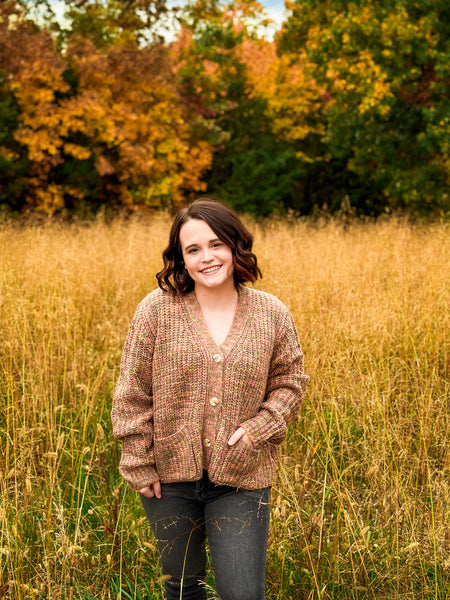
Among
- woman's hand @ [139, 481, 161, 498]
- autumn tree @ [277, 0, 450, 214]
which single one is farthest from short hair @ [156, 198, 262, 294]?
autumn tree @ [277, 0, 450, 214]

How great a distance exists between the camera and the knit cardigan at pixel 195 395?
5.30ft

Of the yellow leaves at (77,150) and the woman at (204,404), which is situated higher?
the yellow leaves at (77,150)

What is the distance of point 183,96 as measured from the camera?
13.3 m

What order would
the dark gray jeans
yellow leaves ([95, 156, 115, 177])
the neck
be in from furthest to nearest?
yellow leaves ([95, 156, 115, 177]), the neck, the dark gray jeans

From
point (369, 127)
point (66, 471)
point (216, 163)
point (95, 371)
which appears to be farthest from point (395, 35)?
point (66, 471)

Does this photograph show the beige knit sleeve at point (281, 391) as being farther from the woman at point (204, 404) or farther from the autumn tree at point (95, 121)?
the autumn tree at point (95, 121)

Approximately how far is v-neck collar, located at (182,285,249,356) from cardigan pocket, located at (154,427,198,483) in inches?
10.7

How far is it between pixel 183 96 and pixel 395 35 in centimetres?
573

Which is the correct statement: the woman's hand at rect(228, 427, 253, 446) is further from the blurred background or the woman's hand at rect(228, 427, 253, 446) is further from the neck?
A: the blurred background

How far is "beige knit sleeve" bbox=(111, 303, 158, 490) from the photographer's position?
162 centimetres

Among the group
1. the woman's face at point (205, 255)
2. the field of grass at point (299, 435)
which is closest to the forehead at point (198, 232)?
the woman's face at point (205, 255)

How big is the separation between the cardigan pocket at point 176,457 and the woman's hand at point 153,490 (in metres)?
0.03

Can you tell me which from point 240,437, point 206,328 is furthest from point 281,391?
point 206,328

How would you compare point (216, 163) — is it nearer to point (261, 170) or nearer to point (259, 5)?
point (261, 170)
